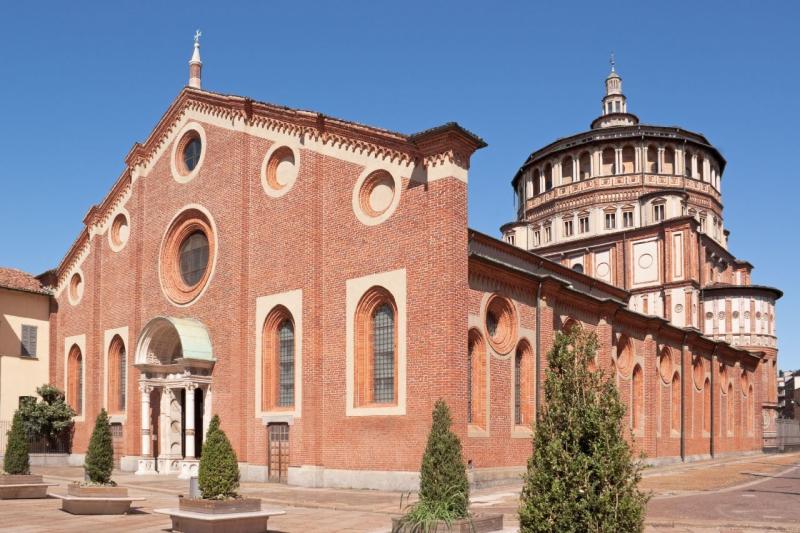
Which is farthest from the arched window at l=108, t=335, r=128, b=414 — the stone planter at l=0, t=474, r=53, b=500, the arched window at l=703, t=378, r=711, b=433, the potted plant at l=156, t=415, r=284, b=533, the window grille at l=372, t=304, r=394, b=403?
the arched window at l=703, t=378, r=711, b=433

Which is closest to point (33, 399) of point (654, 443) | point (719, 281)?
point (654, 443)

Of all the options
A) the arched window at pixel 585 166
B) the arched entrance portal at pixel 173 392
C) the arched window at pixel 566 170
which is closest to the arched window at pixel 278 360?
the arched entrance portal at pixel 173 392

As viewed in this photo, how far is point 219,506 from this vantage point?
1340 cm

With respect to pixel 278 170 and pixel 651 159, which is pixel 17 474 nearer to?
pixel 278 170

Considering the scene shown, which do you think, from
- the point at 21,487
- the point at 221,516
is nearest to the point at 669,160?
Result: the point at 21,487

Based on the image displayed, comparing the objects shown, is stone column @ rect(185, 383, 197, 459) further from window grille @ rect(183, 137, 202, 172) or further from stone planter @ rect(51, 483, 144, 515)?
stone planter @ rect(51, 483, 144, 515)

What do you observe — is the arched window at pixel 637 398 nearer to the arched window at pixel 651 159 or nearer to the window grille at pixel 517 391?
the window grille at pixel 517 391

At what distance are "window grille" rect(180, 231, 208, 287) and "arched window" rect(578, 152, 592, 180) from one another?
31.6m

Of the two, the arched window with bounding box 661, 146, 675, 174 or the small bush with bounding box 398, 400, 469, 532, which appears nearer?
the small bush with bounding box 398, 400, 469, 532

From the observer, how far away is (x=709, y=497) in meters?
21.3

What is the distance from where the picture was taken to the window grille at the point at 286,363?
26.0 m

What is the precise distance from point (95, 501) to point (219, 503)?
17.5 feet

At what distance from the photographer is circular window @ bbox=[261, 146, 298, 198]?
26.7 m

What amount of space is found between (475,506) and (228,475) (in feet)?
23.1
